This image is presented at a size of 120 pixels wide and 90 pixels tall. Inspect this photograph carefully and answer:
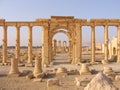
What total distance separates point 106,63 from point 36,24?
8601 millimetres

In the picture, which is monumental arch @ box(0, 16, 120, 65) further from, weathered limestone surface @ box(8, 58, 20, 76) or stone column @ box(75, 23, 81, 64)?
weathered limestone surface @ box(8, 58, 20, 76)

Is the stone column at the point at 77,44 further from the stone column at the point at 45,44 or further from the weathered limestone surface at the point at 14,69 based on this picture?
the weathered limestone surface at the point at 14,69

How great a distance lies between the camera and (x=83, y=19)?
27016 mm

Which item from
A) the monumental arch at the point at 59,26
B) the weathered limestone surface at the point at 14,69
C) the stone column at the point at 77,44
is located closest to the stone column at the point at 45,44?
the monumental arch at the point at 59,26

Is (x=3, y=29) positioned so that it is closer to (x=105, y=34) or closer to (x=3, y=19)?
(x=3, y=19)

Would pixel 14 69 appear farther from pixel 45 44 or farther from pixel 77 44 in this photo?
pixel 77 44

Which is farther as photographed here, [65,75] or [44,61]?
[44,61]

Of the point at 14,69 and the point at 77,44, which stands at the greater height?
the point at 77,44

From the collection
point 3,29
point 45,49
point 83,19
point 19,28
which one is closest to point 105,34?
point 83,19

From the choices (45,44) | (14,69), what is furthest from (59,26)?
(14,69)

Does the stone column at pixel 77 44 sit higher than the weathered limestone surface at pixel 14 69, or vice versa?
the stone column at pixel 77 44

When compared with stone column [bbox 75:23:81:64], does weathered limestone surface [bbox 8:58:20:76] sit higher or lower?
lower

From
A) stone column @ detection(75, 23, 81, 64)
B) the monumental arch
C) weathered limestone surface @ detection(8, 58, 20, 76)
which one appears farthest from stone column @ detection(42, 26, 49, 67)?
weathered limestone surface @ detection(8, 58, 20, 76)

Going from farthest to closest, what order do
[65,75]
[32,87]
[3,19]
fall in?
[3,19] < [65,75] < [32,87]
